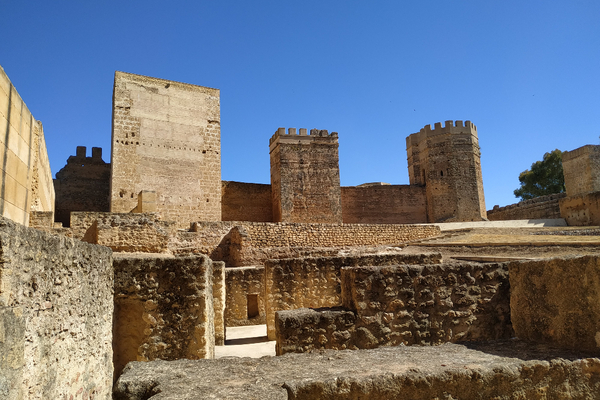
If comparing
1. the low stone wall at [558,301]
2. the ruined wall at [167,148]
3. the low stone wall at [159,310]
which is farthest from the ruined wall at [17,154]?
the ruined wall at [167,148]

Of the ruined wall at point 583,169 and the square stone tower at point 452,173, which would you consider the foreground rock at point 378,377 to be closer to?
the ruined wall at point 583,169

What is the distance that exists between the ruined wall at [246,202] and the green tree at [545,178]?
26.8m

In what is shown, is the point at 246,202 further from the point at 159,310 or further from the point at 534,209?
the point at 159,310

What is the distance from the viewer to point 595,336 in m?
3.13

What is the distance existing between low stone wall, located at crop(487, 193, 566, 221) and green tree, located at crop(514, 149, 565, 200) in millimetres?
10486

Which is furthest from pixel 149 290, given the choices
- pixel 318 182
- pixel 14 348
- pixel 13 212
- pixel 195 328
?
pixel 318 182

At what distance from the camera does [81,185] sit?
936 inches

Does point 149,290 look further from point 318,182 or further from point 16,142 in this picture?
point 318,182

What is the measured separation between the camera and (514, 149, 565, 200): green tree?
3766 centimetres

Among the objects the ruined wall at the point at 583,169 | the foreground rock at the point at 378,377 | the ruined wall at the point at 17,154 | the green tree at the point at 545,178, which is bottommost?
the foreground rock at the point at 378,377

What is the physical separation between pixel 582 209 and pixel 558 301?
20.9 m

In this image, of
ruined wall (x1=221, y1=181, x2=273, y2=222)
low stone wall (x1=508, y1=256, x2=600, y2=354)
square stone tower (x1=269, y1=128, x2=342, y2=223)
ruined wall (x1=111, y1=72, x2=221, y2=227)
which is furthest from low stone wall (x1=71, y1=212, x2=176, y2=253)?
square stone tower (x1=269, y1=128, x2=342, y2=223)

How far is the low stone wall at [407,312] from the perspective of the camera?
4176 millimetres

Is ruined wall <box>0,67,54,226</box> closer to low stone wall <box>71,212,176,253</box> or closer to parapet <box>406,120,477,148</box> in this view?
low stone wall <box>71,212,176,253</box>
